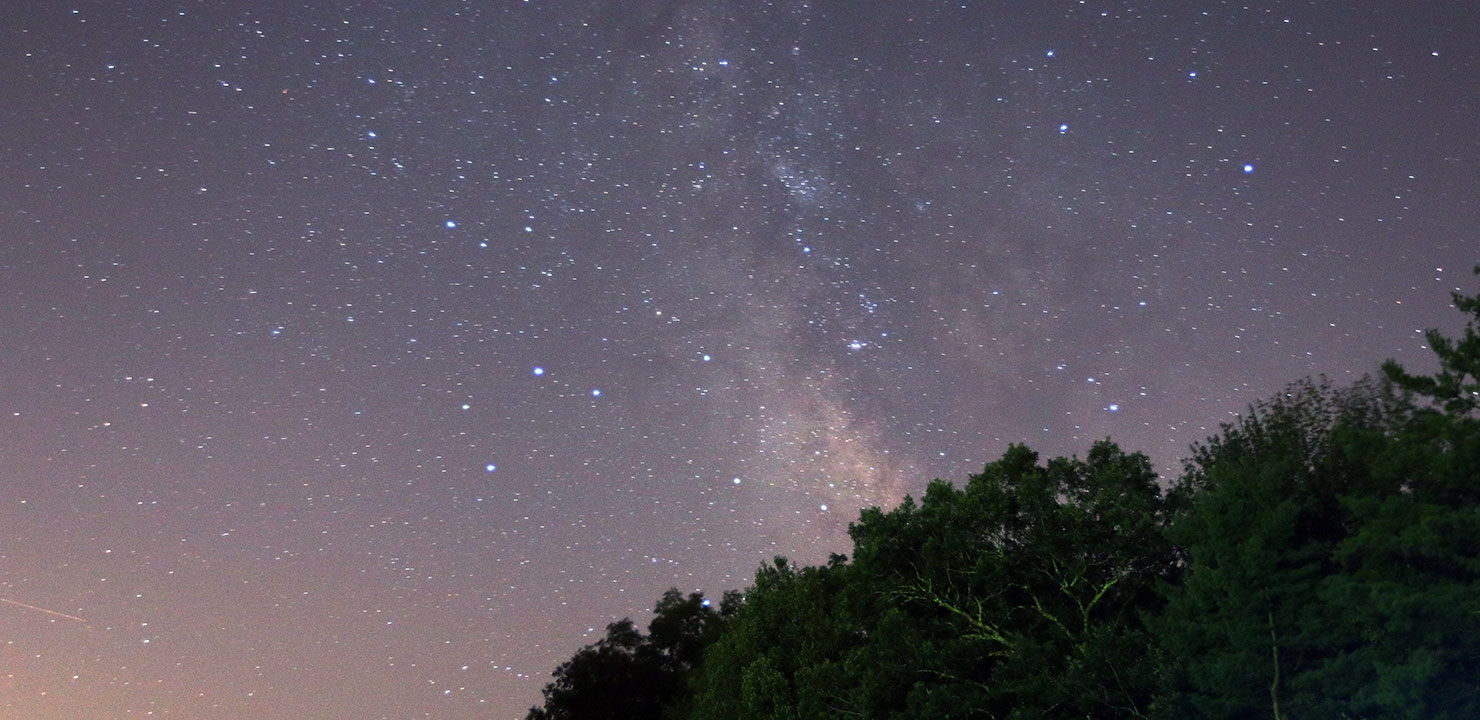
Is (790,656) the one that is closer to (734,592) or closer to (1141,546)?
(1141,546)

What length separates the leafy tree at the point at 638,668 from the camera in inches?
Result: 1903

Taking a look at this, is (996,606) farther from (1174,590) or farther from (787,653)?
(787,653)

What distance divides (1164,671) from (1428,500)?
5957 mm

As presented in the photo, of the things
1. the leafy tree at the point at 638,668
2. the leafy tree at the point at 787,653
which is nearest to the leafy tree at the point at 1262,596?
the leafy tree at the point at 787,653

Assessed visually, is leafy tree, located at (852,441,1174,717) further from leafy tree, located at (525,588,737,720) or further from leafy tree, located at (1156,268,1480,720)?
leafy tree, located at (525,588,737,720)

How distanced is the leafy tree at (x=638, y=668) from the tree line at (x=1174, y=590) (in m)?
19.0

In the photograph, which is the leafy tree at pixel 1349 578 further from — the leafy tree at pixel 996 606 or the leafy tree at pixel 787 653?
the leafy tree at pixel 787 653

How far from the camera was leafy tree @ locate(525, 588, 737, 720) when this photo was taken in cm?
4834

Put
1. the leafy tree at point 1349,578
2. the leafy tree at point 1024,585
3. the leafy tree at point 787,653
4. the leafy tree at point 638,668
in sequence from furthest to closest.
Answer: the leafy tree at point 638,668, the leafy tree at point 787,653, the leafy tree at point 1024,585, the leafy tree at point 1349,578

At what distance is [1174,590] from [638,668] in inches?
1221

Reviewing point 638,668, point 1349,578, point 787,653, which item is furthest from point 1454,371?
point 638,668

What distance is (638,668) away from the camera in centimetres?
4941

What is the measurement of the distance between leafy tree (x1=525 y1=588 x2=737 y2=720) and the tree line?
1905 cm

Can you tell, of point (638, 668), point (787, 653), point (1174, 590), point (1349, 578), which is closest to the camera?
point (1349, 578)
